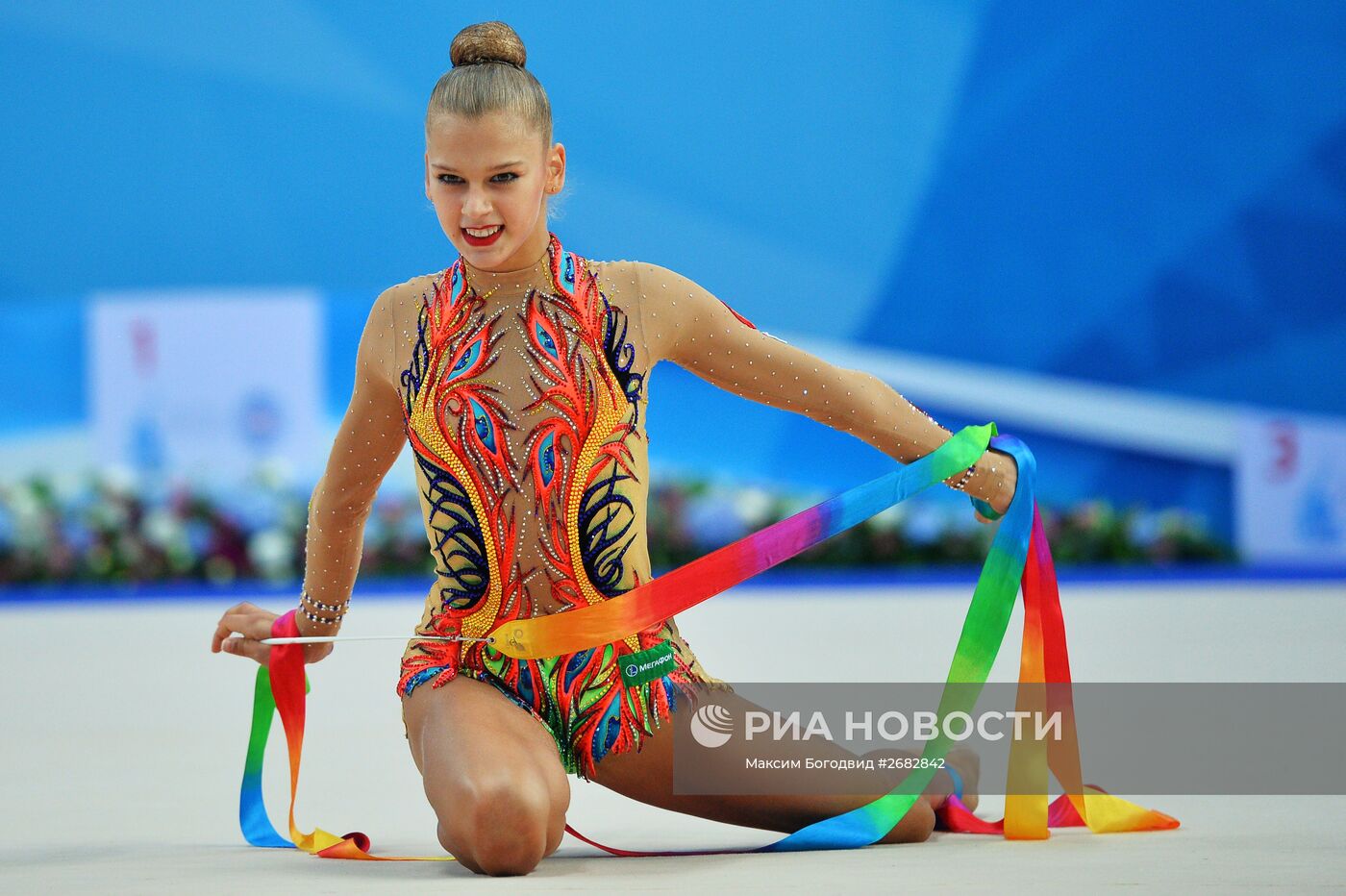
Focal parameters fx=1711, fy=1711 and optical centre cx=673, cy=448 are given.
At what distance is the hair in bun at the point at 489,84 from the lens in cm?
246

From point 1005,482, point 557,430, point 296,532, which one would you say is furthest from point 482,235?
point 296,532

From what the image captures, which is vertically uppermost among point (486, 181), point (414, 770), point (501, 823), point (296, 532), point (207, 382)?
point (207, 382)

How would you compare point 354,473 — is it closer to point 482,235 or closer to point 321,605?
point 321,605

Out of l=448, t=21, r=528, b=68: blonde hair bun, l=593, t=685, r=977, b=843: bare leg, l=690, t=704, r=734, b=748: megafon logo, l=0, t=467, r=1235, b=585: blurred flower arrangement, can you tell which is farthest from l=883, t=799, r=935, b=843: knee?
l=0, t=467, r=1235, b=585: blurred flower arrangement

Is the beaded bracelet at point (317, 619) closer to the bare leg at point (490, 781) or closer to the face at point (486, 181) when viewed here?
the bare leg at point (490, 781)

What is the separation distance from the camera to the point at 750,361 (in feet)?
8.57

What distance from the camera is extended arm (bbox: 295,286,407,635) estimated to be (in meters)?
2.64

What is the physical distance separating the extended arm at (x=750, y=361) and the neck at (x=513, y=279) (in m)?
0.14

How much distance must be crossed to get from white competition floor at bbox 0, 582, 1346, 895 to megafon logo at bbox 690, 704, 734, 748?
7.5 inches

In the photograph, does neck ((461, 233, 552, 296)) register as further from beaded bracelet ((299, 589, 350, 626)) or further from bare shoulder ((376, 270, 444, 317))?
beaded bracelet ((299, 589, 350, 626))

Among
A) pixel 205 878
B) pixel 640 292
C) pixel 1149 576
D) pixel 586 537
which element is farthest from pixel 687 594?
pixel 1149 576

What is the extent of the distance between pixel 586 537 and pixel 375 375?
42cm

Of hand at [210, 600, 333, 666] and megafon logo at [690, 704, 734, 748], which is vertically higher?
hand at [210, 600, 333, 666]

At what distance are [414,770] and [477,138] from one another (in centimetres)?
161
